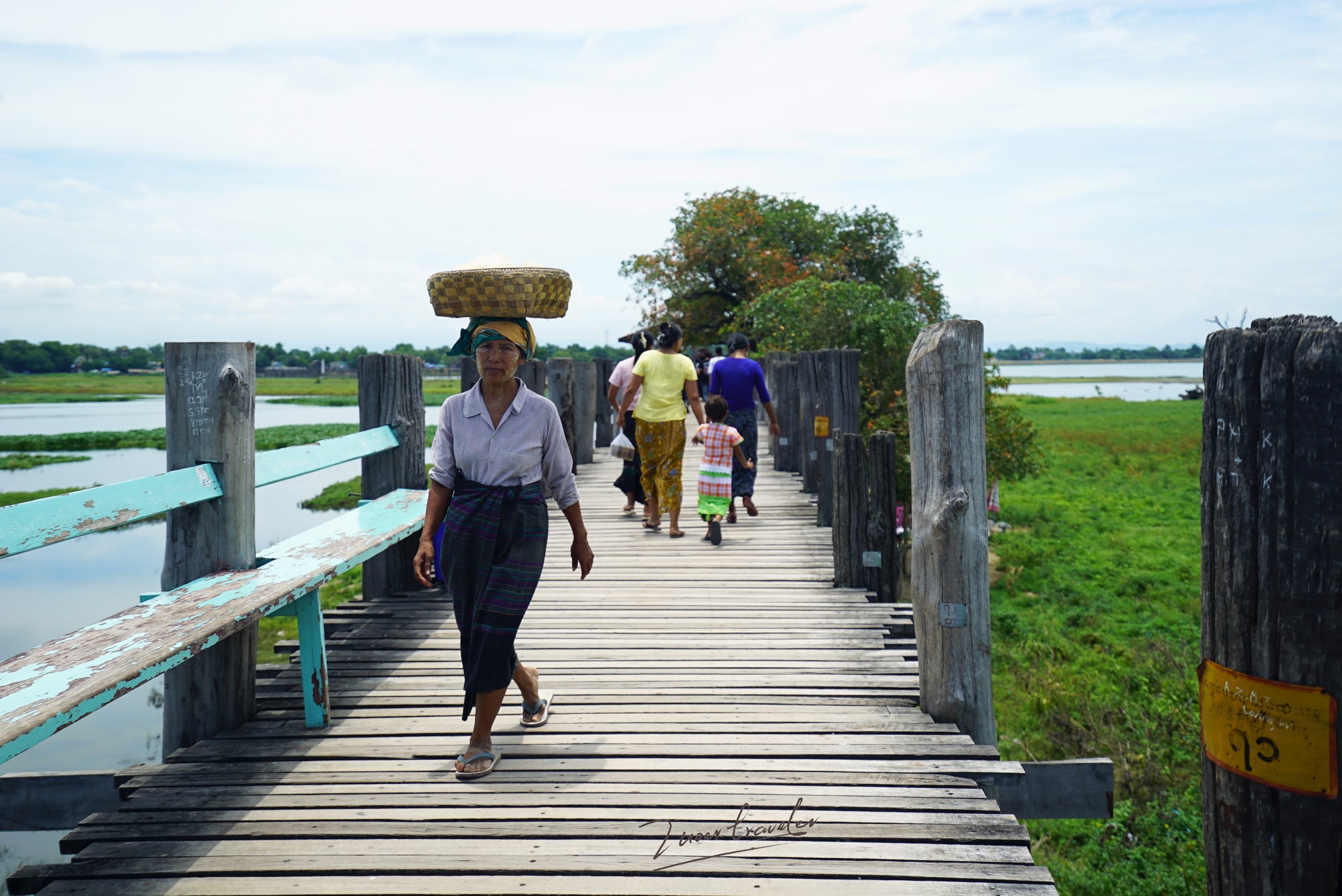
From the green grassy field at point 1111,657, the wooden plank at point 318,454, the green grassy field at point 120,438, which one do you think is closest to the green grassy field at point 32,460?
the green grassy field at point 120,438

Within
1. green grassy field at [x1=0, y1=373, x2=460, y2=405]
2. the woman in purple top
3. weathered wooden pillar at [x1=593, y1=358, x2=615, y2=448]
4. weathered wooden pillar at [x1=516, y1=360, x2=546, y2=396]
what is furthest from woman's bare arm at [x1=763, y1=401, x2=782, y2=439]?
green grassy field at [x1=0, y1=373, x2=460, y2=405]

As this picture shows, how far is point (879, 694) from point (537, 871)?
1.86m

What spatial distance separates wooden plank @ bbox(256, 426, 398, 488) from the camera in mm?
4176

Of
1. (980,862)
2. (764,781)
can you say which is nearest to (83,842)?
(764,781)

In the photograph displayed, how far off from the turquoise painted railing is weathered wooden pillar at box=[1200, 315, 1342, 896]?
2.62 metres

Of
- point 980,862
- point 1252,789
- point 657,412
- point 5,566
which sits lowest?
point 5,566

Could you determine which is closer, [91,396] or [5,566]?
[5,566]

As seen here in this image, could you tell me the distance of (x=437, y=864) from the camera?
2721 millimetres

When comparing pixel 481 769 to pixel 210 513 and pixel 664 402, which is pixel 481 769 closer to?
pixel 210 513

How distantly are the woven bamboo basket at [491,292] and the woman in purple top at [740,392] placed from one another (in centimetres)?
472

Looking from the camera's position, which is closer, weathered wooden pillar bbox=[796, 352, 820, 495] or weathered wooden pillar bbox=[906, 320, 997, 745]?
weathered wooden pillar bbox=[906, 320, 997, 745]

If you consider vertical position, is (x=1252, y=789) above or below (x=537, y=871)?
above

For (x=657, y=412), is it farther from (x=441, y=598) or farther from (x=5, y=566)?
(x=5, y=566)

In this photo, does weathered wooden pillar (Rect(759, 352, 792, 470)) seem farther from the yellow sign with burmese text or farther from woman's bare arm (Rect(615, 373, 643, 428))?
the yellow sign with burmese text
